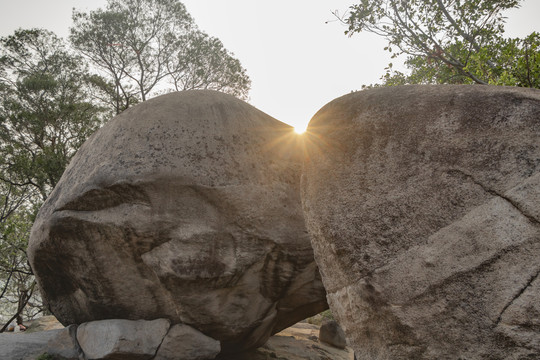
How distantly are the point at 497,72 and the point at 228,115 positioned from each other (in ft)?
24.1

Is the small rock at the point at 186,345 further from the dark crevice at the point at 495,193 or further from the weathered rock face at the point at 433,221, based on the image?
the dark crevice at the point at 495,193

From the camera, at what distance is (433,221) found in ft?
10.4

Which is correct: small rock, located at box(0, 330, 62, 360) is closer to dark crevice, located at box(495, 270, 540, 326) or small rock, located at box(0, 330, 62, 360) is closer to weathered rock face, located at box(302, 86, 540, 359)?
weathered rock face, located at box(302, 86, 540, 359)

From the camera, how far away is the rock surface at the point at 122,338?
545 centimetres

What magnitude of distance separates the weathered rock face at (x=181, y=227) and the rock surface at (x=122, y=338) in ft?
0.78

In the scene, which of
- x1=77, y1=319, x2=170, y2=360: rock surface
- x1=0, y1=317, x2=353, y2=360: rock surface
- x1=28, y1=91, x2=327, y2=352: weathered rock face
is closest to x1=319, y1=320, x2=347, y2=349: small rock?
x1=0, y1=317, x2=353, y2=360: rock surface

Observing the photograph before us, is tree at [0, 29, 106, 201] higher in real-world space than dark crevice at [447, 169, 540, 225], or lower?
higher

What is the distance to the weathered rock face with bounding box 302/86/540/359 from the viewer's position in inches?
108

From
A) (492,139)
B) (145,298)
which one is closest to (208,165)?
(145,298)

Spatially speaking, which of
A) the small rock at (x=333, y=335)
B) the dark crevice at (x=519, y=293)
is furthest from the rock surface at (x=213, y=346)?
the dark crevice at (x=519, y=293)

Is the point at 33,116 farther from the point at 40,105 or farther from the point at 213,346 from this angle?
the point at 213,346

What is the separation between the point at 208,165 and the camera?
229 inches

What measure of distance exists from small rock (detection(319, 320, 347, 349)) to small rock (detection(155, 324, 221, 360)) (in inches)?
187

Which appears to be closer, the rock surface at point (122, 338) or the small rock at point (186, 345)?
the rock surface at point (122, 338)
